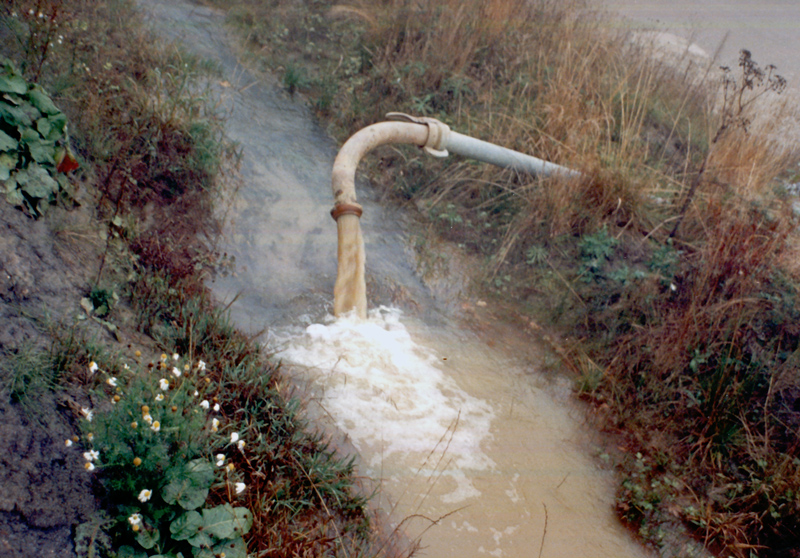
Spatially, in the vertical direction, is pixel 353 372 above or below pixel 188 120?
below

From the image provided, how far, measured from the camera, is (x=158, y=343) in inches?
125

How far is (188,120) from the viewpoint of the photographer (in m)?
4.43

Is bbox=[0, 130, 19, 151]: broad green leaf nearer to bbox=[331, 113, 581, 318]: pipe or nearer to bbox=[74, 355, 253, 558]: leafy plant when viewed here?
bbox=[74, 355, 253, 558]: leafy plant

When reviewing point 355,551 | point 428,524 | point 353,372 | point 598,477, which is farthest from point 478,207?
point 355,551

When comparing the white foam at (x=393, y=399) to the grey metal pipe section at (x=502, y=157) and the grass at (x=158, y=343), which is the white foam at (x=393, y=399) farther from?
the grey metal pipe section at (x=502, y=157)

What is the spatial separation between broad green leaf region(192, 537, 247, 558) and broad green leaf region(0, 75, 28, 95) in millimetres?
2616

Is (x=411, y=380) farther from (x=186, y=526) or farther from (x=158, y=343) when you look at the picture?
(x=186, y=526)

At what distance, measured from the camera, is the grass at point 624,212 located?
3.55m

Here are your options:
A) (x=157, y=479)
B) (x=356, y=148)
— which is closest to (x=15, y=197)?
(x=157, y=479)

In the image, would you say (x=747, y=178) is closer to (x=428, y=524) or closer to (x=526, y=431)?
(x=526, y=431)

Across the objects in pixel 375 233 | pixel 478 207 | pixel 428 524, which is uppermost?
pixel 478 207

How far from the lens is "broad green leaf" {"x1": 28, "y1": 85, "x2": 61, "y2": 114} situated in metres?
3.17

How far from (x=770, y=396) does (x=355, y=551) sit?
2.86 meters

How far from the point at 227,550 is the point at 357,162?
301 cm
